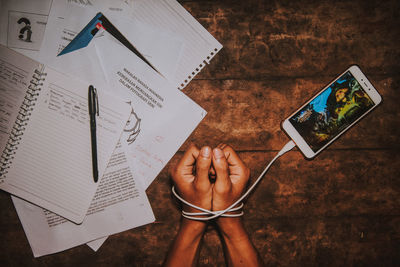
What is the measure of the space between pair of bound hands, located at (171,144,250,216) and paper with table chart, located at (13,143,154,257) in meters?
0.17

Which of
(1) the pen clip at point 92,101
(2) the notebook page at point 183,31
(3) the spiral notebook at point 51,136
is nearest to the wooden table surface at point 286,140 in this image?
(2) the notebook page at point 183,31

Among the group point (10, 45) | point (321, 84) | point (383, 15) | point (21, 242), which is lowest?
point (21, 242)

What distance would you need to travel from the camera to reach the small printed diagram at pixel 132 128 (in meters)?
0.74

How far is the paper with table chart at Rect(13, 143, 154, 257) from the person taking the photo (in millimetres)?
742

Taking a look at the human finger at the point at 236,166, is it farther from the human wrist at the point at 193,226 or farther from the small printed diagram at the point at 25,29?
the small printed diagram at the point at 25,29

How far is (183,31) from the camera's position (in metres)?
0.73

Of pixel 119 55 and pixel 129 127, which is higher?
pixel 119 55

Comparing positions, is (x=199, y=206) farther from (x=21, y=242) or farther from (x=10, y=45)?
(x=10, y=45)

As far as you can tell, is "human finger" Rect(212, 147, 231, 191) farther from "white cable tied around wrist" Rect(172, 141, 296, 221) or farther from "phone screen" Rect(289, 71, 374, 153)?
"phone screen" Rect(289, 71, 374, 153)

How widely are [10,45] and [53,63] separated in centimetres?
15

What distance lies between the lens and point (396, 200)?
2.53 feet

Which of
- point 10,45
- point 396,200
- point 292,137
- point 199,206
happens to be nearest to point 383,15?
point 292,137
